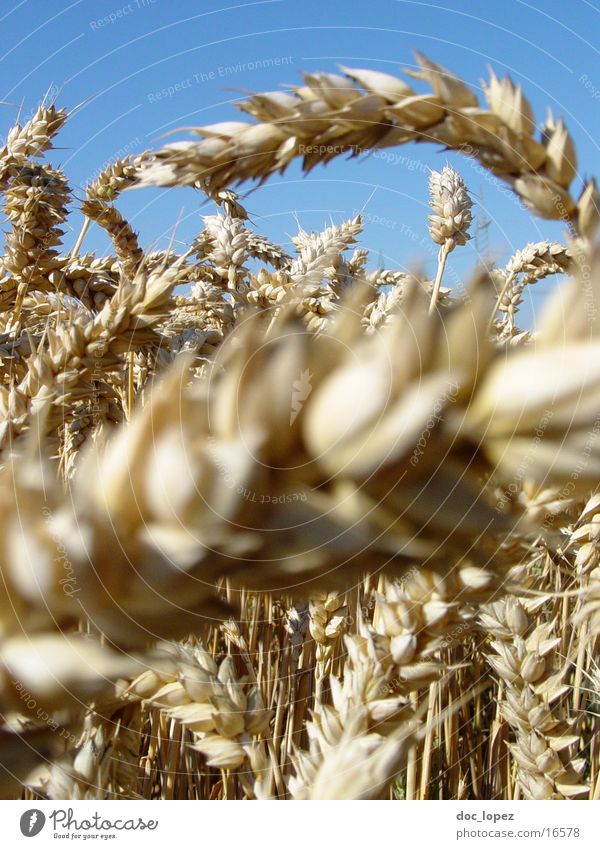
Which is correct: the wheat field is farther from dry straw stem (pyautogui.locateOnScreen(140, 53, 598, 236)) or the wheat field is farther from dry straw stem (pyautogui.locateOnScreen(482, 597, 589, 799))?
dry straw stem (pyautogui.locateOnScreen(482, 597, 589, 799))

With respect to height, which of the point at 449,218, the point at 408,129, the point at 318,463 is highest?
the point at 449,218

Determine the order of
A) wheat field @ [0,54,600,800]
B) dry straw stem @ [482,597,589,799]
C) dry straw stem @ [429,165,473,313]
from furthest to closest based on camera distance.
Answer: dry straw stem @ [429,165,473,313], dry straw stem @ [482,597,589,799], wheat field @ [0,54,600,800]

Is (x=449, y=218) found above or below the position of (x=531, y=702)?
above

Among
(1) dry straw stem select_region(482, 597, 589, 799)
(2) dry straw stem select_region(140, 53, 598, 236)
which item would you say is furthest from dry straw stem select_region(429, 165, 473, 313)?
(2) dry straw stem select_region(140, 53, 598, 236)

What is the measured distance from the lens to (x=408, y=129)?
343 millimetres

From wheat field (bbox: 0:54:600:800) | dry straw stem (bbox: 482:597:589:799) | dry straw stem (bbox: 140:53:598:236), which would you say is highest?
dry straw stem (bbox: 140:53:598:236)

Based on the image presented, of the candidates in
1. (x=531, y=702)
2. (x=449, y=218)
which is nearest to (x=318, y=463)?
(x=531, y=702)

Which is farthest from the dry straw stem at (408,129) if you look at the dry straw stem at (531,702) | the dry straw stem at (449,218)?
the dry straw stem at (449,218)

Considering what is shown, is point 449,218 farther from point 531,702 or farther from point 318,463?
point 318,463

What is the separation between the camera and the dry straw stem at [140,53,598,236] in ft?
1.10

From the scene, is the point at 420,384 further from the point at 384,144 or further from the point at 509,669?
the point at 509,669

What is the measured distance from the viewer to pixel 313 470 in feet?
0.99

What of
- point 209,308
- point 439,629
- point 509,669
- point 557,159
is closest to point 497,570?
point 439,629

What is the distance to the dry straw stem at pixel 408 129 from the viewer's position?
33 cm
